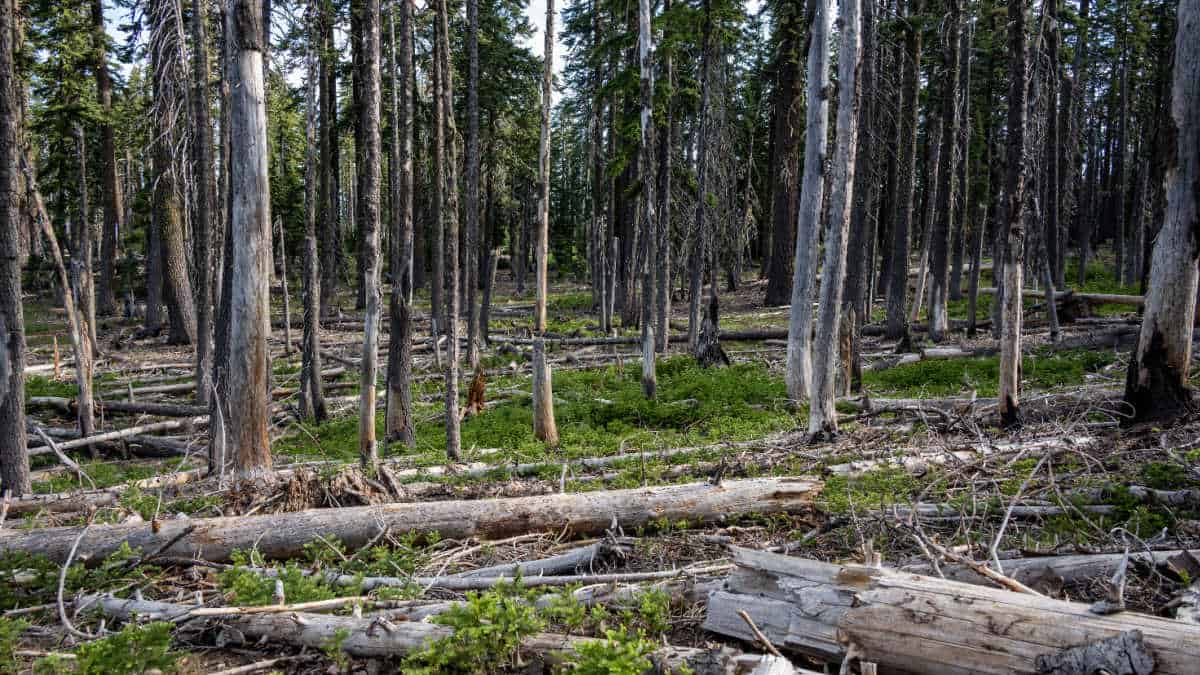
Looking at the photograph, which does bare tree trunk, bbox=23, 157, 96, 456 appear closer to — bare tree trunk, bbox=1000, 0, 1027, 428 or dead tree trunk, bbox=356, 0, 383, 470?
dead tree trunk, bbox=356, 0, 383, 470

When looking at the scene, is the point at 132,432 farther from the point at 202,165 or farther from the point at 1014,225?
the point at 1014,225

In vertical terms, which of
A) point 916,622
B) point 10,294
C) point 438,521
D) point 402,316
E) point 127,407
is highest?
point 10,294

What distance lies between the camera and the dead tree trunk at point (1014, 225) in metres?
7.97

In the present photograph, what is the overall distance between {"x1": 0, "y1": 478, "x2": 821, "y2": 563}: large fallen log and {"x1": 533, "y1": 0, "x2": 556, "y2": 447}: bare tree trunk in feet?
15.3

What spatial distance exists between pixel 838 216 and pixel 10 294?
9.47 meters

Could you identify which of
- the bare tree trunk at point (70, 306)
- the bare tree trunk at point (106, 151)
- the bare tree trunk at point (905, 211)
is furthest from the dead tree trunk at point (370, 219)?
the bare tree trunk at point (106, 151)

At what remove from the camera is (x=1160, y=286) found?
7.26 meters

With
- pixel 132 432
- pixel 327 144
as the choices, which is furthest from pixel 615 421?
pixel 327 144

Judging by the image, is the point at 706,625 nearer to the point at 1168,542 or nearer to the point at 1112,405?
the point at 1168,542

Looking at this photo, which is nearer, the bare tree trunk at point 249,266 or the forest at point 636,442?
the forest at point 636,442

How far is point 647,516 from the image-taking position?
5926mm

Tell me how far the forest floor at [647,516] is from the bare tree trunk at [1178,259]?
19.8 inches

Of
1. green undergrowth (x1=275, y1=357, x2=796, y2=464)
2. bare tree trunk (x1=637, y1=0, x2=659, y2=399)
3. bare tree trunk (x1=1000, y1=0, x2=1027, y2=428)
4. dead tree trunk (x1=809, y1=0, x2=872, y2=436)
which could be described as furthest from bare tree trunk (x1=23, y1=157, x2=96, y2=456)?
bare tree trunk (x1=1000, y1=0, x2=1027, y2=428)

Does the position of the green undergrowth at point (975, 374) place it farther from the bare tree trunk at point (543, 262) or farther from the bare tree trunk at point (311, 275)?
the bare tree trunk at point (311, 275)
